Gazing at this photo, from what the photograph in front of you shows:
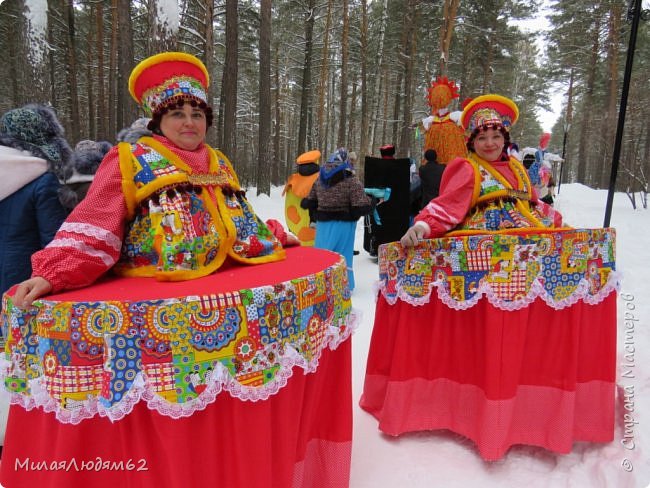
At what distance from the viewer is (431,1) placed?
18.0 meters

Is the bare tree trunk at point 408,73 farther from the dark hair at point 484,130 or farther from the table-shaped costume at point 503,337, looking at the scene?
the table-shaped costume at point 503,337

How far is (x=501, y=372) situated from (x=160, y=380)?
1857 millimetres

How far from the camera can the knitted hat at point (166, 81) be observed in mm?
1771

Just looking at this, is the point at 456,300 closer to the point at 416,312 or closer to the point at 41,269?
the point at 416,312

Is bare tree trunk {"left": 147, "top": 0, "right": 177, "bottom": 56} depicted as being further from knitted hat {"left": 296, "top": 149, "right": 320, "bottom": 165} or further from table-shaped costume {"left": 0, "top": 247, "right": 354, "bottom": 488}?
table-shaped costume {"left": 0, "top": 247, "right": 354, "bottom": 488}

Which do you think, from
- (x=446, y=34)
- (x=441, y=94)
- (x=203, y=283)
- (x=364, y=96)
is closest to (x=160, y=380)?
(x=203, y=283)

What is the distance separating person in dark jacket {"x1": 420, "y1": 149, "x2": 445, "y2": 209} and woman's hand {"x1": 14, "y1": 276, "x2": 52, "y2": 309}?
A: 6217 millimetres

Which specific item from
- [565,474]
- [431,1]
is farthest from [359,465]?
[431,1]

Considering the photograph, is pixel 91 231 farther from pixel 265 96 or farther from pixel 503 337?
pixel 265 96

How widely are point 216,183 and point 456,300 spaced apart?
1.50m

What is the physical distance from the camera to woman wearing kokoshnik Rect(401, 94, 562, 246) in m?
2.60

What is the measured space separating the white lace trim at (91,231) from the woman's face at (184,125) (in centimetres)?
50

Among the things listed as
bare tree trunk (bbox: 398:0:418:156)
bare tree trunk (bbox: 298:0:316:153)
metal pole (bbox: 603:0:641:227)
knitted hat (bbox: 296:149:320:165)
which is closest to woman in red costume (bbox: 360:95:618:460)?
metal pole (bbox: 603:0:641:227)

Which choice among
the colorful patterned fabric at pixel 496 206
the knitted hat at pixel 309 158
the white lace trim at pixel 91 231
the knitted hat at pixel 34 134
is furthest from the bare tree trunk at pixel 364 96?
the white lace trim at pixel 91 231
